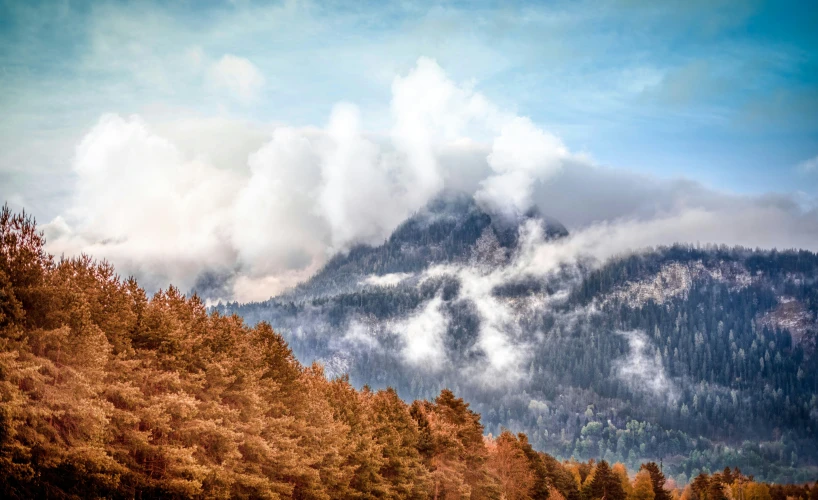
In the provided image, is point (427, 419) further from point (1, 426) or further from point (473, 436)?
point (1, 426)

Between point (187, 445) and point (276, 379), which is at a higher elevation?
point (276, 379)

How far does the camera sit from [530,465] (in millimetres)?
137625

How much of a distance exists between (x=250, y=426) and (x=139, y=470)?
37.4 feet

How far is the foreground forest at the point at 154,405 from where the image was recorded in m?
40.2

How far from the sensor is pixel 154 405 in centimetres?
4644

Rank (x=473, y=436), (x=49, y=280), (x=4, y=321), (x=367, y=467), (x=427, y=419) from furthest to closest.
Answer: (x=473, y=436) < (x=427, y=419) < (x=367, y=467) < (x=49, y=280) < (x=4, y=321)

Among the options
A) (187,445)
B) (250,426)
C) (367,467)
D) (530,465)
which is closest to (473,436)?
(367,467)

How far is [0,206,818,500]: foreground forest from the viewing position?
40188mm

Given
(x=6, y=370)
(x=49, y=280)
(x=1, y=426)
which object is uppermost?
(x=49, y=280)

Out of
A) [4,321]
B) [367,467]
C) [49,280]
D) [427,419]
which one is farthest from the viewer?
[427,419]

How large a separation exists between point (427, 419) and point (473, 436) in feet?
39.5

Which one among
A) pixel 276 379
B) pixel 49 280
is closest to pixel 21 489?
pixel 49 280

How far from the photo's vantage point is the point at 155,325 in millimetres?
52188

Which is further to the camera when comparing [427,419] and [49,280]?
[427,419]
